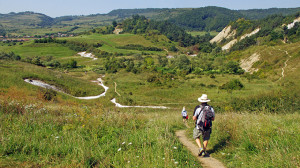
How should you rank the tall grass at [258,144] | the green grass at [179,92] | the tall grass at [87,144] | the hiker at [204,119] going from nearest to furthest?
the tall grass at [258,144], the tall grass at [87,144], the hiker at [204,119], the green grass at [179,92]

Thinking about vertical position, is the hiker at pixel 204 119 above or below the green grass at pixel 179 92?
above

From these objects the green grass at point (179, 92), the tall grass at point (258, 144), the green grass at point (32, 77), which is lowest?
the green grass at point (179, 92)

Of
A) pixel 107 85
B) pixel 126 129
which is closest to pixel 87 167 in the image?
pixel 126 129

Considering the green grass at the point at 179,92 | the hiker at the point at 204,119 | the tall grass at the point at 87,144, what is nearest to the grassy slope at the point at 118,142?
the tall grass at the point at 87,144

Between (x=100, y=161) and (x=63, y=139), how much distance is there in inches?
66.0

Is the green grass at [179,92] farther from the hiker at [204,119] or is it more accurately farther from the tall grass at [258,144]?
the hiker at [204,119]

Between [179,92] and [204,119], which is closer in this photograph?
[204,119]

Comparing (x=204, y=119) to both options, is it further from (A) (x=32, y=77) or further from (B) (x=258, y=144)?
(A) (x=32, y=77)

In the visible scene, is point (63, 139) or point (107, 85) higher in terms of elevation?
point (63, 139)

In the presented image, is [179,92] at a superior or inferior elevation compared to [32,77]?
inferior

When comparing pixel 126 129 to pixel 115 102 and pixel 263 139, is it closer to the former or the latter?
pixel 263 139

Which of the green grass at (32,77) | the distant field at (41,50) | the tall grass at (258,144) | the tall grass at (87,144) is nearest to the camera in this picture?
the tall grass at (258,144)

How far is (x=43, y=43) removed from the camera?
136 metres

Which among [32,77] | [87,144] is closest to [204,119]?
[87,144]
